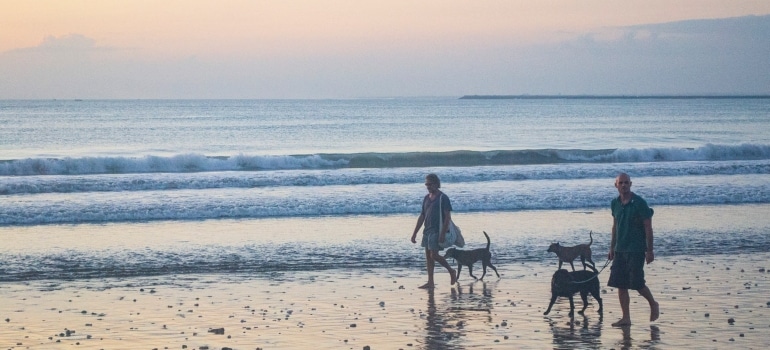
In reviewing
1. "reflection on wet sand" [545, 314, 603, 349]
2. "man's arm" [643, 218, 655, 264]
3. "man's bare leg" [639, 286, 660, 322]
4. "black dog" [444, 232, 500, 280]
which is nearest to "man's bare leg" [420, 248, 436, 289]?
"black dog" [444, 232, 500, 280]

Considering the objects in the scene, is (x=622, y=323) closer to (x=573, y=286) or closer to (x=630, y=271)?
(x=630, y=271)

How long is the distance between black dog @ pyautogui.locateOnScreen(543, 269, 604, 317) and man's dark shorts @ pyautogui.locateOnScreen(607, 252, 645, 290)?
0.59m

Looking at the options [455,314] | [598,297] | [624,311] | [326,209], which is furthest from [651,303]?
[326,209]

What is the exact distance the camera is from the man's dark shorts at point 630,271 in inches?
364

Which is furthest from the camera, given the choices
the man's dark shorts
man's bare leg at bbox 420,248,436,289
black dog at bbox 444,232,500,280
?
black dog at bbox 444,232,500,280

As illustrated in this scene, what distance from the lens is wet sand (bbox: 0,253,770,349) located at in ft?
28.6

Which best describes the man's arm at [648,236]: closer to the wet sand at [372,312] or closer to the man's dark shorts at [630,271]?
the man's dark shorts at [630,271]

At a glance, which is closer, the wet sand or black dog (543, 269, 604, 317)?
the wet sand

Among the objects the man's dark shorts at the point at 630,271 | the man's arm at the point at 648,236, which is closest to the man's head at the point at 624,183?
the man's arm at the point at 648,236

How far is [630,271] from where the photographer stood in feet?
30.4

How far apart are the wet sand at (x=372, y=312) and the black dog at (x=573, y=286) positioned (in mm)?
188

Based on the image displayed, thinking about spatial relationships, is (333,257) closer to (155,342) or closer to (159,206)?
(155,342)

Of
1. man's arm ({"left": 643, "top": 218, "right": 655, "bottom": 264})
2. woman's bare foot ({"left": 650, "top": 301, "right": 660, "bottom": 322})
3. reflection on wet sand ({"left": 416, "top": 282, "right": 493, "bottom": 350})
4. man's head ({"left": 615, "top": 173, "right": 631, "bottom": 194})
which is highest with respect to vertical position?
man's head ({"left": 615, "top": 173, "right": 631, "bottom": 194})

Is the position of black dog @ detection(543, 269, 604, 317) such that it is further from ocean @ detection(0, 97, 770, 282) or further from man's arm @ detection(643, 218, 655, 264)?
ocean @ detection(0, 97, 770, 282)
